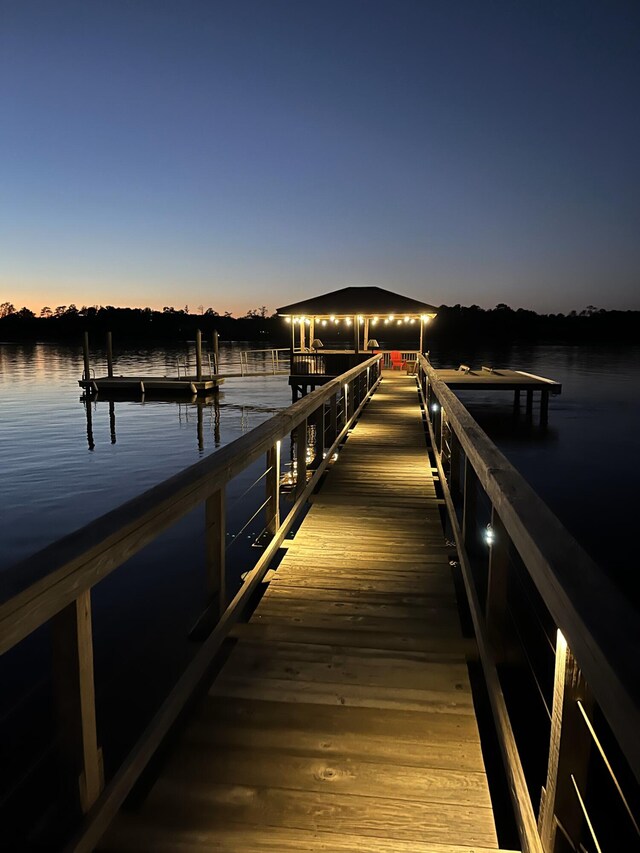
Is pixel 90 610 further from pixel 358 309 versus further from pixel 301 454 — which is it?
pixel 358 309

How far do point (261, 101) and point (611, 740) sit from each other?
761 inches

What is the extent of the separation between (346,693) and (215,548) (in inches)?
35.3

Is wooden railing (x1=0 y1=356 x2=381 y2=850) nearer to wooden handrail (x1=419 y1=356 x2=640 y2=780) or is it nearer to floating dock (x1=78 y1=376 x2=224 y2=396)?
wooden handrail (x1=419 y1=356 x2=640 y2=780)

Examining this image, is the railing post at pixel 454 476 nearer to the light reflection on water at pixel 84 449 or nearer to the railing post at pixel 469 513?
the railing post at pixel 469 513

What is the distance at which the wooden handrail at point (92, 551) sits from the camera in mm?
1195

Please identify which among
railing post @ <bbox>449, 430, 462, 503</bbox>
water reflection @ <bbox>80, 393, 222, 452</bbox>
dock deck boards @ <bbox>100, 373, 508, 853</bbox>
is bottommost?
water reflection @ <bbox>80, 393, 222, 452</bbox>

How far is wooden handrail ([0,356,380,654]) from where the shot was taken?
3.92 feet

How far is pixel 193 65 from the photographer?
619 inches

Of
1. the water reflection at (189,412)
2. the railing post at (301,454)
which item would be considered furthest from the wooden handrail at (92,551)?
the water reflection at (189,412)

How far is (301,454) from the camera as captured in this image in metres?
5.14

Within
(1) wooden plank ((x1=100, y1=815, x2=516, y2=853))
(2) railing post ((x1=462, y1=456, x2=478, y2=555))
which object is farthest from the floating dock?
(1) wooden plank ((x1=100, y1=815, x2=516, y2=853))

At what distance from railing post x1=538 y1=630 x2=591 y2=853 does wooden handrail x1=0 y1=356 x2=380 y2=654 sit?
46.3 inches

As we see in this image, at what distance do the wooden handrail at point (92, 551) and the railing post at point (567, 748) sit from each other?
118cm

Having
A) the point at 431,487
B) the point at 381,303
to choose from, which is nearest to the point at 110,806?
Result: the point at 431,487
